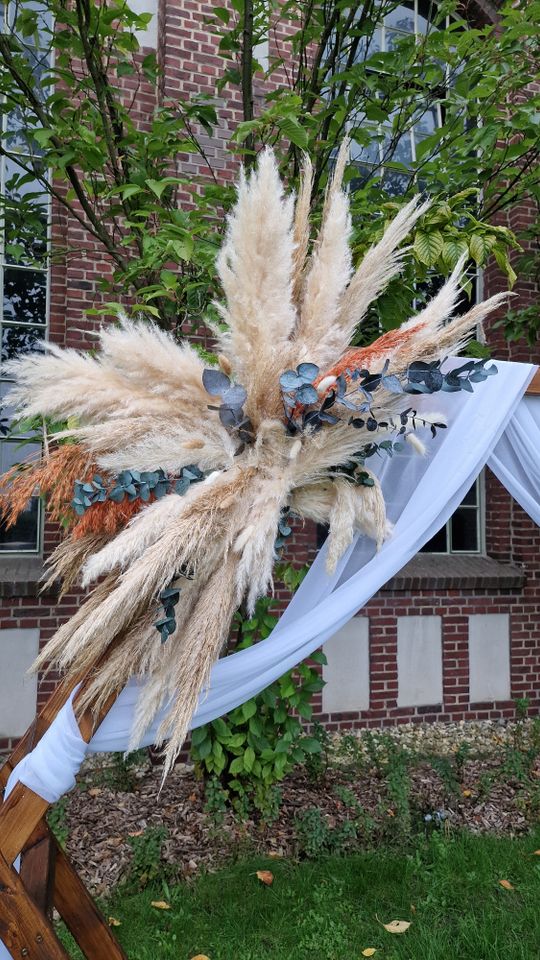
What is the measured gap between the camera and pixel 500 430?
85.6 inches

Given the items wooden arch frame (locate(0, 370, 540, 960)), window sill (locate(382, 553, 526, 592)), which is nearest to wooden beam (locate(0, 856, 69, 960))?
wooden arch frame (locate(0, 370, 540, 960))

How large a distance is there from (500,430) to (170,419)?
1.11m

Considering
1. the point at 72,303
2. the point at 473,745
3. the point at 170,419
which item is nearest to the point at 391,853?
the point at 473,745

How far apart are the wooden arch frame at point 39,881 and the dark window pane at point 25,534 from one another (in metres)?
3.29

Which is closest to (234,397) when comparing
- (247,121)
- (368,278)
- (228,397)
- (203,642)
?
(228,397)

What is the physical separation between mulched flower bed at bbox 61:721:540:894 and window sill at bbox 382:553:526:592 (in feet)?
4.65

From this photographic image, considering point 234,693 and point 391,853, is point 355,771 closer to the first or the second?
point 391,853

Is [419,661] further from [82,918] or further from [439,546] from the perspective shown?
[82,918]

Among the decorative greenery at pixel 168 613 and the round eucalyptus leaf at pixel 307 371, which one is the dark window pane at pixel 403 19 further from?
the decorative greenery at pixel 168 613

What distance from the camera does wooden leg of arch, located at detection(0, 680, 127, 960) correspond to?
152 cm

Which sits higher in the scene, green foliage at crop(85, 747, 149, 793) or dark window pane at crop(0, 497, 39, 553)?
dark window pane at crop(0, 497, 39, 553)

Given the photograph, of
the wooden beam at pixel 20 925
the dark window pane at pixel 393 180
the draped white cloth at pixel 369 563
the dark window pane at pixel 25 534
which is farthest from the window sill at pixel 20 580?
the dark window pane at pixel 393 180

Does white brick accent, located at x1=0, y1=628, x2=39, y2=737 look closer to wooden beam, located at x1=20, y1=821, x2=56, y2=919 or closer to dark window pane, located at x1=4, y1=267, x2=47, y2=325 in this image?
dark window pane, located at x1=4, y1=267, x2=47, y2=325

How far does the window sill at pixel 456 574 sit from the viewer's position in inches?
222
